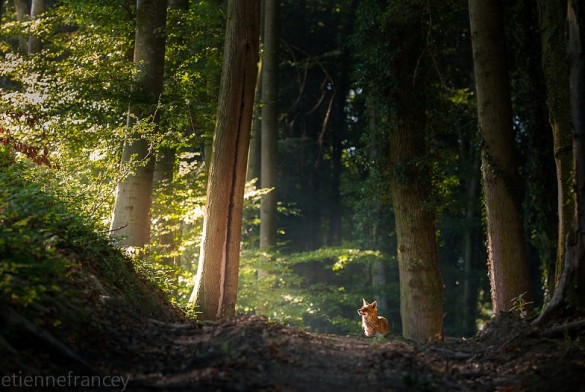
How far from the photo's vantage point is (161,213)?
13.5 metres

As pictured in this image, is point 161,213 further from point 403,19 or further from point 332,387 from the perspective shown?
point 332,387

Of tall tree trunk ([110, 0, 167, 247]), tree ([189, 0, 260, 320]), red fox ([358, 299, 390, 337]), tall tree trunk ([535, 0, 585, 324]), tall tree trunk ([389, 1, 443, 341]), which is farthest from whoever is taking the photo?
tall tree trunk ([389, 1, 443, 341])

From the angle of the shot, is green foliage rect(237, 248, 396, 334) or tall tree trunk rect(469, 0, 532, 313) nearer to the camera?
tall tree trunk rect(469, 0, 532, 313)

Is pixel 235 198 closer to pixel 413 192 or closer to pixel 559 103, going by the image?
pixel 413 192

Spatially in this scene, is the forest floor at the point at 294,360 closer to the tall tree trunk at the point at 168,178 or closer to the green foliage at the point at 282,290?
the tall tree trunk at the point at 168,178

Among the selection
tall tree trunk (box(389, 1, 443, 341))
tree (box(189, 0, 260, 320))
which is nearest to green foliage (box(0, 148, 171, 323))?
tree (box(189, 0, 260, 320))

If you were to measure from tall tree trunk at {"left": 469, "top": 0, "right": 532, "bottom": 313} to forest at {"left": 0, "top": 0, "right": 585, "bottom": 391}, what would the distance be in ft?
0.12

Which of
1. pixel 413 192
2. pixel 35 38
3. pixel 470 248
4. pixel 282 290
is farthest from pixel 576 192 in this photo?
pixel 470 248

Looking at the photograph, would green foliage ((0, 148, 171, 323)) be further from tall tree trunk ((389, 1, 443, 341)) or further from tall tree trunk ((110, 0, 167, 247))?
tall tree trunk ((389, 1, 443, 341))

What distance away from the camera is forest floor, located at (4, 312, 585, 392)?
5.00m

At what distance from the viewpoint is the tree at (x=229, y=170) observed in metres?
9.54

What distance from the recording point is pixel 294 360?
5562 mm

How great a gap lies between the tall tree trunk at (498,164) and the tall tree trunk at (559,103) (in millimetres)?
871

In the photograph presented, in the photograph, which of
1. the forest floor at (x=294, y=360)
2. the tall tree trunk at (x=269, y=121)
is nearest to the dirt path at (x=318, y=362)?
the forest floor at (x=294, y=360)
